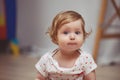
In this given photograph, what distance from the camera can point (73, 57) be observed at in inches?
35.7

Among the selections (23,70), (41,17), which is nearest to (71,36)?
(23,70)

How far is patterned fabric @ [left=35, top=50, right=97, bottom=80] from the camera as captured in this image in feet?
2.91

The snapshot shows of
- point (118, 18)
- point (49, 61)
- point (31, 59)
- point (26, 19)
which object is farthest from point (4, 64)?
point (49, 61)

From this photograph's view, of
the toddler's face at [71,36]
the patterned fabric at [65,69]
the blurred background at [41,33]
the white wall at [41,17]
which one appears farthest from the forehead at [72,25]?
the white wall at [41,17]

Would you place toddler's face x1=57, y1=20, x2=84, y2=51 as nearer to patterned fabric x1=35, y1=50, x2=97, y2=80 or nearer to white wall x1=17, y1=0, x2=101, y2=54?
patterned fabric x1=35, y1=50, x2=97, y2=80

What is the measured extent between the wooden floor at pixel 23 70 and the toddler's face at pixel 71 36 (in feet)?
2.28

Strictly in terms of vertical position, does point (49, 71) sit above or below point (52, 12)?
below

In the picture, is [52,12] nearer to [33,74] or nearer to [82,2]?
[82,2]

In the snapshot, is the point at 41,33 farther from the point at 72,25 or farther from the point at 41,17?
the point at 72,25

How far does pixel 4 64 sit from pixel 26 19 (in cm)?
43

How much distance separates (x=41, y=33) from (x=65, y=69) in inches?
46.0

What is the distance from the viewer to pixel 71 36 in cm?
85

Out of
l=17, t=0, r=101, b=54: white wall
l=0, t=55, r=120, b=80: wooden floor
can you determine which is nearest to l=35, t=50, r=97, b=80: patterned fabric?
l=0, t=55, r=120, b=80: wooden floor

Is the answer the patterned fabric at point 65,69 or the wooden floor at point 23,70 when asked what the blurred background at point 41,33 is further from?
the patterned fabric at point 65,69
